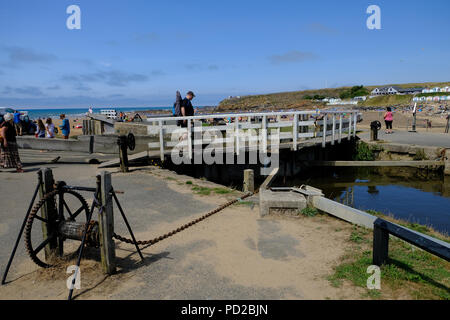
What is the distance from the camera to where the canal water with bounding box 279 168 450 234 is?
9.44 metres

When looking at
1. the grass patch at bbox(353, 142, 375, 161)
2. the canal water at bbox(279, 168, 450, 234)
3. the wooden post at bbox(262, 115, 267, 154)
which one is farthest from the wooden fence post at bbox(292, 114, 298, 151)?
the grass patch at bbox(353, 142, 375, 161)

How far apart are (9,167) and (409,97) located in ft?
279

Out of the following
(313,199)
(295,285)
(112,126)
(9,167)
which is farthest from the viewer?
(112,126)

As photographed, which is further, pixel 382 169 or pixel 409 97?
pixel 409 97

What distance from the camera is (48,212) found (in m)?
4.11

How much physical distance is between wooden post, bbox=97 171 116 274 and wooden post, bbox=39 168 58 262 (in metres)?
0.82

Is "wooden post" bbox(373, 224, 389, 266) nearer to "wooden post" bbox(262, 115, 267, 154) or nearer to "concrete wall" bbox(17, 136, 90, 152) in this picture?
"wooden post" bbox(262, 115, 267, 154)

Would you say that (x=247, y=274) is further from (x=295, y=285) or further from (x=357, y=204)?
(x=357, y=204)

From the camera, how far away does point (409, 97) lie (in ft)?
252

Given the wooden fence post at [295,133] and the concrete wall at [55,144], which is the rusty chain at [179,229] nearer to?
the wooden fence post at [295,133]

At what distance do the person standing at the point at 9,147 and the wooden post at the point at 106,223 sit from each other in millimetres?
7551

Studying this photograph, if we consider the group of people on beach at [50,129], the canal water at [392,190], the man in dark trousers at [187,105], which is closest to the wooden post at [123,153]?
the man in dark trousers at [187,105]

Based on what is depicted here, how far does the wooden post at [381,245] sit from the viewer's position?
12.4 ft
